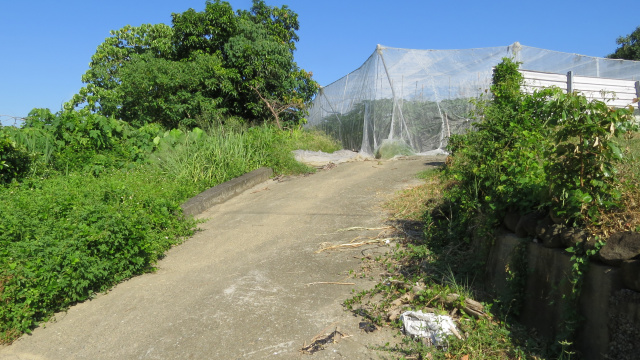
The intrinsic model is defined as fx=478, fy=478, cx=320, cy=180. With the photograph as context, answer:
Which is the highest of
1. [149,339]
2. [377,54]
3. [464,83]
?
[377,54]

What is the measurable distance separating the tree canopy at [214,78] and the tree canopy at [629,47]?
22516 mm

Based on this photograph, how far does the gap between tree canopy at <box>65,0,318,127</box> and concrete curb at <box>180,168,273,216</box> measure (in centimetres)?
402

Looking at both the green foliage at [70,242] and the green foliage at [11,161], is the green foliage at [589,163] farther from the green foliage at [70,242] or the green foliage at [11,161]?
the green foliage at [11,161]

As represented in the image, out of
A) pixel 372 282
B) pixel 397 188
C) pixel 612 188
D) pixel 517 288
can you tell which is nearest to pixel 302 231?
pixel 372 282

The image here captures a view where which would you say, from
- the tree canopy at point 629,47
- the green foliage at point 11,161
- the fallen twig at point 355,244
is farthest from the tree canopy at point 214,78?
the tree canopy at point 629,47

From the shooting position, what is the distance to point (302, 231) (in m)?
6.93

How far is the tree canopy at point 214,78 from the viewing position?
46.6ft

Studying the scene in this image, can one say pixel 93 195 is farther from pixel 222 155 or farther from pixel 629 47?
pixel 629 47

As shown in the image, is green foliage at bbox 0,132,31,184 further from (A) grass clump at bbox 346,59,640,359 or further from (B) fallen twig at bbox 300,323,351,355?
(B) fallen twig at bbox 300,323,351,355

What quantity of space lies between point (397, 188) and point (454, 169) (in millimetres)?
2794

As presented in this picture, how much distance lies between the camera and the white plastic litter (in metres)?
3.66

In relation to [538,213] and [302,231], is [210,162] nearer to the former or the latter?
[302,231]

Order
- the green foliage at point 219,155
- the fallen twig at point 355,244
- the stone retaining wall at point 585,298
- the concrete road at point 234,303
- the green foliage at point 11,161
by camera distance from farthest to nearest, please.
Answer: the green foliage at point 219,155 → the green foliage at point 11,161 → the fallen twig at point 355,244 → the concrete road at point 234,303 → the stone retaining wall at point 585,298

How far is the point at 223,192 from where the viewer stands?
360 inches
